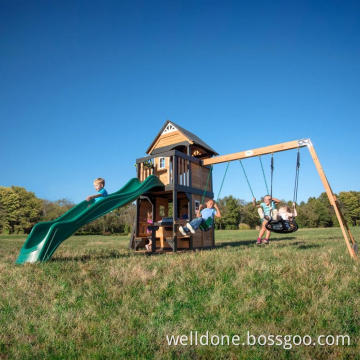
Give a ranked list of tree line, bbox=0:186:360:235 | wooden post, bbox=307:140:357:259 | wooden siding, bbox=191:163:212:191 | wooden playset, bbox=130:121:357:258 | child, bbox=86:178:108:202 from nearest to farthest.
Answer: wooden post, bbox=307:140:357:259, child, bbox=86:178:108:202, wooden playset, bbox=130:121:357:258, wooden siding, bbox=191:163:212:191, tree line, bbox=0:186:360:235

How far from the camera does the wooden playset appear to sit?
11.0m

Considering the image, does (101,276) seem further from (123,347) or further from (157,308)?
(123,347)

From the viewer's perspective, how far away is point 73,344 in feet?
9.17

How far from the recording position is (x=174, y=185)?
11234 millimetres

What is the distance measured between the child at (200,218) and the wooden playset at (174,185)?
6.48 ft

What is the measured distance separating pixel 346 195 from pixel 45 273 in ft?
233

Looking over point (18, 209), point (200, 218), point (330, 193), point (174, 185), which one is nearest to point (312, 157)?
point (330, 193)

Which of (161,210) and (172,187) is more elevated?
(172,187)

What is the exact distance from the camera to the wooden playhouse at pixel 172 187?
1145 centimetres

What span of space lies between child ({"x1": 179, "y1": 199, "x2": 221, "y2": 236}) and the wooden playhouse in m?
1.99

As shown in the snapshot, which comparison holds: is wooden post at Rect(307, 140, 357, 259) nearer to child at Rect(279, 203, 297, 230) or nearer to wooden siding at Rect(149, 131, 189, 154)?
child at Rect(279, 203, 297, 230)

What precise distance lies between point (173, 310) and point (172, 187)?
786 cm

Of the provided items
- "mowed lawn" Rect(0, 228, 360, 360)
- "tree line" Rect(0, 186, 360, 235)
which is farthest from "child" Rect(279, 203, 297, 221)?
"tree line" Rect(0, 186, 360, 235)

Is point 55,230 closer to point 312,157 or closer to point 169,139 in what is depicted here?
point 312,157
